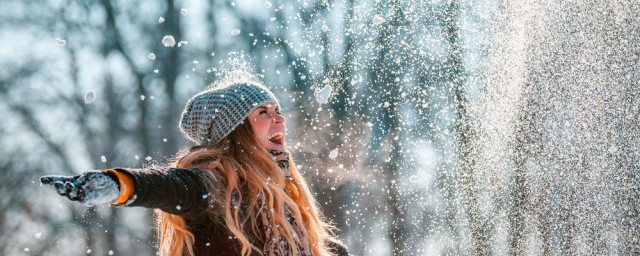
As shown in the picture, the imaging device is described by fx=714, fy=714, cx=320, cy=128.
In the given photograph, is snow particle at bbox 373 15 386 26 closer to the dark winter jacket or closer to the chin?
the chin

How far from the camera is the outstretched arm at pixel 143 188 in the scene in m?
1.96

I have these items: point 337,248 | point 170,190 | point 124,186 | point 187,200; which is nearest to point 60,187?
point 124,186

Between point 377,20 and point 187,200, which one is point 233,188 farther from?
point 377,20

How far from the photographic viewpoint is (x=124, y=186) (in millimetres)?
2131

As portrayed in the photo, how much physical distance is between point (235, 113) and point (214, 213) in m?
0.60

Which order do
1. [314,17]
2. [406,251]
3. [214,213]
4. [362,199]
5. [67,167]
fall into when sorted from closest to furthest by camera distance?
[214,213], [67,167], [314,17], [362,199], [406,251]

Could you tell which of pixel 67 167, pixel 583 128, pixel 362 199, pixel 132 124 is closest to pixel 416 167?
pixel 362 199

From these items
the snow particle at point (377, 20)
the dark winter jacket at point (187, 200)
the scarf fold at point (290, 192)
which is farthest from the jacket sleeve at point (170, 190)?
the snow particle at point (377, 20)

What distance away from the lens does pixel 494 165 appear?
50.0ft

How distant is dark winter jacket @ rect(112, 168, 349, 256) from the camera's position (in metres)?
2.23

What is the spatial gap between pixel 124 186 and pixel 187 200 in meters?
0.43

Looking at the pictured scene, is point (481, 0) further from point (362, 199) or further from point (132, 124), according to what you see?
point (132, 124)

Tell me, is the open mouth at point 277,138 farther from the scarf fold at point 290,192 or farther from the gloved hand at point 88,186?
the gloved hand at point 88,186

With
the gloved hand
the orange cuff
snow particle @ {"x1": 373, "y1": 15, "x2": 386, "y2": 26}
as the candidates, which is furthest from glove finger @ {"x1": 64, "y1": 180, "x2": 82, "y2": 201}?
snow particle @ {"x1": 373, "y1": 15, "x2": 386, "y2": 26}
